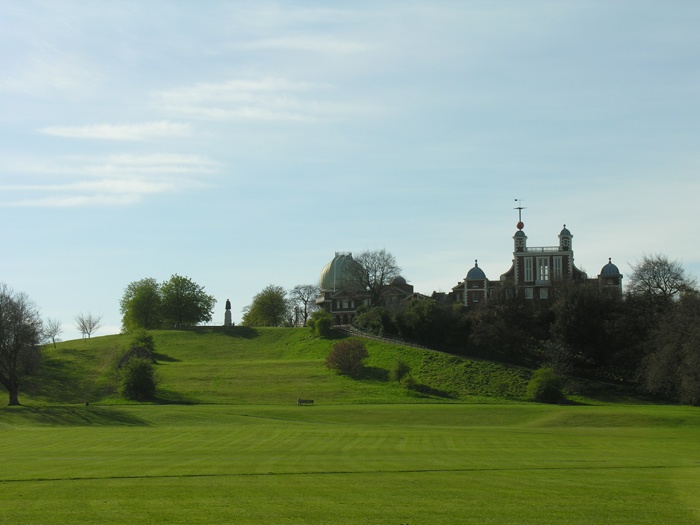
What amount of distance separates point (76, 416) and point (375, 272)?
249ft

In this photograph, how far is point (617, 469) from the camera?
29891 mm

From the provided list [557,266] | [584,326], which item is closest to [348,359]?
[584,326]

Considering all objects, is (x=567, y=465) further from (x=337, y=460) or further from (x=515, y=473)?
(x=337, y=460)

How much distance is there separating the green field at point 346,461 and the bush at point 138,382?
2551 mm

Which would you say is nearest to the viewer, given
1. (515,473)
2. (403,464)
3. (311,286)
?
(515,473)

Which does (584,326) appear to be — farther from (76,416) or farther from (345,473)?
(345,473)

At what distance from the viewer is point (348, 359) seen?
9231cm

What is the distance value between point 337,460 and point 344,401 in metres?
45.5

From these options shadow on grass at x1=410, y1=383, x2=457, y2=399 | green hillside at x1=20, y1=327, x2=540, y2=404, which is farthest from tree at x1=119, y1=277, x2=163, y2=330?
shadow on grass at x1=410, y1=383, x2=457, y2=399

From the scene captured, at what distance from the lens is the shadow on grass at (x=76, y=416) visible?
58875 millimetres

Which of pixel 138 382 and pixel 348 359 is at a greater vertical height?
pixel 348 359

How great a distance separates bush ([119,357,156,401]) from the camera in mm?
80062

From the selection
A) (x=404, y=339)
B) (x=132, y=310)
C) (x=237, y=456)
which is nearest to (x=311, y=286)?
(x=132, y=310)

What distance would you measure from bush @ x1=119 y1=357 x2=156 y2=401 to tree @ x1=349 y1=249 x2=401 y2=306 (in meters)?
57.3
